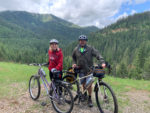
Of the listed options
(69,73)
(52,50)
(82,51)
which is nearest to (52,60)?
(52,50)

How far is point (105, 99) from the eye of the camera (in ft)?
15.5

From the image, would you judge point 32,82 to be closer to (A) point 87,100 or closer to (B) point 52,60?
(B) point 52,60

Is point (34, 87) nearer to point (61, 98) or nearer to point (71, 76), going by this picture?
point (61, 98)

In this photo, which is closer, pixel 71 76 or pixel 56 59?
pixel 56 59

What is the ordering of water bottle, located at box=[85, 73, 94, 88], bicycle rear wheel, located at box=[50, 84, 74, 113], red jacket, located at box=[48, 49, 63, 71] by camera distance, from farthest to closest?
red jacket, located at box=[48, 49, 63, 71]
water bottle, located at box=[85, 73, 94, 88]
bicycle rear wheel, located at box=[50, 84, 74, 113]

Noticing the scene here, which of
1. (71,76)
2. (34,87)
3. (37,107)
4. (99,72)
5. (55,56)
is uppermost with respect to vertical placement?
(55,56)

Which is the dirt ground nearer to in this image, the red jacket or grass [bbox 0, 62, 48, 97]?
grass [bbox 0, 62, 48, 97]

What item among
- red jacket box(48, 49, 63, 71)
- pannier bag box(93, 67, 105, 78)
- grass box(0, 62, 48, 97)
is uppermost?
red jacket box(48, 49, 63, 71)

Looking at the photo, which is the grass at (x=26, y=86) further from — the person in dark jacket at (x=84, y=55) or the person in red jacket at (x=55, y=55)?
the person in red jacket at (x=55, y=55)

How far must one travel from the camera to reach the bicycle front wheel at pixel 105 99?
14.8 ft

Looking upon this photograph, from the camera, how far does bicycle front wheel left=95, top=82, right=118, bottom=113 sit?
4500 millimetres

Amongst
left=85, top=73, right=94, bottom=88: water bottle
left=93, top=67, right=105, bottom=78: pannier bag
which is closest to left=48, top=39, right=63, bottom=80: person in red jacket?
left=85, top=73, right=94, bottom=88: water bottle

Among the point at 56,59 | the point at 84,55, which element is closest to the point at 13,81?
the point at 56,59

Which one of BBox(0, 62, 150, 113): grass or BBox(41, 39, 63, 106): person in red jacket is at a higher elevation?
BBox(41, 39, 63, 106): person in red jacket
